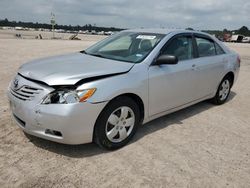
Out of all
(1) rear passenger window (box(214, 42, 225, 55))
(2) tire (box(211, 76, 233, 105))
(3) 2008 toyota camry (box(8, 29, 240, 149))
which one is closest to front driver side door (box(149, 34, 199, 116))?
(3) 2008 toyota camry (box(8, 29, 240, 149))

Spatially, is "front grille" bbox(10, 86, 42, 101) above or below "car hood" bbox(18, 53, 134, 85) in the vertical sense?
below

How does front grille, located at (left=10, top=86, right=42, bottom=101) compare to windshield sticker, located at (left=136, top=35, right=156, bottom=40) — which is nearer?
front grille, located at (left=10, top=86, right=42, bottom=101)

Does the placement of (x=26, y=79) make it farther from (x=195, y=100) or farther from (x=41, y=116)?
(x=195, y=100)

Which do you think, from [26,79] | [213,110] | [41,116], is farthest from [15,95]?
[213,110]

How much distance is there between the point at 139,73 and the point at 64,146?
145 cm

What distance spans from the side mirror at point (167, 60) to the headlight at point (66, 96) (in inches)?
52.8

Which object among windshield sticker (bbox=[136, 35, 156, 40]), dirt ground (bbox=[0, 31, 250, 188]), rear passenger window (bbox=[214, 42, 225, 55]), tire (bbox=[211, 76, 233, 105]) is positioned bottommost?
dirt ground (bbox=[0, 31, 250, 188])

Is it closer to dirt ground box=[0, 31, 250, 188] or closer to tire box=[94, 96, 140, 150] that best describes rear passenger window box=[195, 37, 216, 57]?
dirt ground box=[0, 31, 250, 188]

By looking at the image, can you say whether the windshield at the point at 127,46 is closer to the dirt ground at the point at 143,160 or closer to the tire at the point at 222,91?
the dirt ground at the point at 143,160

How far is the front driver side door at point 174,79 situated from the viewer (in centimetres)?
397

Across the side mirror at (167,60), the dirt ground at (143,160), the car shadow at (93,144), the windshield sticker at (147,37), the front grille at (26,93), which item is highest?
the windshield sticker at (147,37)

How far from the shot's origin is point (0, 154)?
337cm

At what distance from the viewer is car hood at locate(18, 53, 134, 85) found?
10.4 ft

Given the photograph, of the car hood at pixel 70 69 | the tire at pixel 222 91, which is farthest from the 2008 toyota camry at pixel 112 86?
the tire at pixel 222 91
